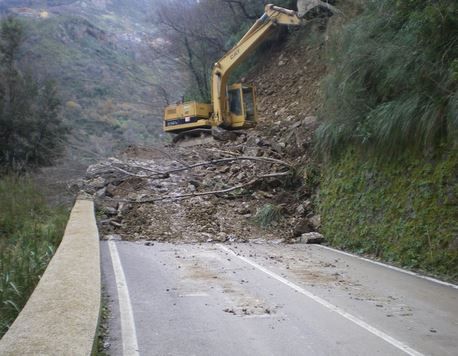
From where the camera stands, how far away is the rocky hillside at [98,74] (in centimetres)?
5231

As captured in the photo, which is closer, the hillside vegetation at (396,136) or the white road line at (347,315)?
the white road line at (347,315)

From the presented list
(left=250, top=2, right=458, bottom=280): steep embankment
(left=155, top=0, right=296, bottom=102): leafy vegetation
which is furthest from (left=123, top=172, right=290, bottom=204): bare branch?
(left=155, top=0, right=296, bottom=102): leafy vegetation

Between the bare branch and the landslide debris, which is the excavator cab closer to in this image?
the landslide debris

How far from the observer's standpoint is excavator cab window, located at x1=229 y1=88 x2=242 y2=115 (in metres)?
23.9

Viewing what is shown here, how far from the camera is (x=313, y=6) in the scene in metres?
22.4

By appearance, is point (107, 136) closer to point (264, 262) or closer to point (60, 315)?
point (264, 262)

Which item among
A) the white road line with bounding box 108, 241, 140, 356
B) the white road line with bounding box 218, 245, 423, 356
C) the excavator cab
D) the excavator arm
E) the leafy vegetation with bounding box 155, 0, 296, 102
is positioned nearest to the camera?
the white road line with bounding box 108, 241, 140, 356

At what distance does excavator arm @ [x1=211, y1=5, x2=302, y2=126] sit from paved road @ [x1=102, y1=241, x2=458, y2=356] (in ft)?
43.3

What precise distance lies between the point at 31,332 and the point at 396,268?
7626mm

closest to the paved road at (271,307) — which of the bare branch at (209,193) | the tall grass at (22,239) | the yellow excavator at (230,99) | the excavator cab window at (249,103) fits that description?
the tall grass at (22,239)

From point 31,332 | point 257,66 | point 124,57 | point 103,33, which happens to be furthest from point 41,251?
point 103,33

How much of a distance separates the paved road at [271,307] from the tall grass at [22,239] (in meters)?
1.14

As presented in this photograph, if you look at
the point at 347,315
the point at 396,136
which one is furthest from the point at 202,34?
the point at 347,315

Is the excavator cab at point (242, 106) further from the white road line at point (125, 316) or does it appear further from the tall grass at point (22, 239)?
the white road line at point (125, 316)
